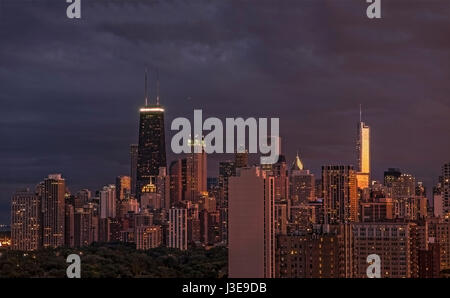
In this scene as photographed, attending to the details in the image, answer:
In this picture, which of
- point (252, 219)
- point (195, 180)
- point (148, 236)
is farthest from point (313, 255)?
point (148, 236)

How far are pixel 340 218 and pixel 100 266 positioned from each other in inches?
228

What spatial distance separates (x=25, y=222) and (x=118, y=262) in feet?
5.64

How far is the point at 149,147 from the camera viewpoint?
12297 mm

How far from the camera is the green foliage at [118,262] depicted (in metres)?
6.52

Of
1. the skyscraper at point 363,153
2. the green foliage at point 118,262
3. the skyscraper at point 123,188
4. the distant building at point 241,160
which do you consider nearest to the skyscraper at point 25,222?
the green foliage at point 118,262

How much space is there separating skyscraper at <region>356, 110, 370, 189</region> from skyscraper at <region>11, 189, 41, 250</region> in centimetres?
366

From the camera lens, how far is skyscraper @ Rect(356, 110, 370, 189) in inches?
308

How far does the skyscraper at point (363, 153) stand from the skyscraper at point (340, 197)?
0.56ft

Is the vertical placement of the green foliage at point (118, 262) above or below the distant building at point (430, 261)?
above

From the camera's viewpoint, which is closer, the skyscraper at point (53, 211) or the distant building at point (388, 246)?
the skyscraper at point (53, 211)

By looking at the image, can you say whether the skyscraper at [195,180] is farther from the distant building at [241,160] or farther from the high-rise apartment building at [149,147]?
the distant building at [241,160]

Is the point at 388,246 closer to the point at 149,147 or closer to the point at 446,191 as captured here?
the point at 446,191

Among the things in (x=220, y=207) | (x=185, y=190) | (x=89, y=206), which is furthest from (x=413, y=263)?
(x=89, y=206)
